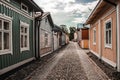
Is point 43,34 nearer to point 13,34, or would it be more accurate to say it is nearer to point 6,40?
point 13,34

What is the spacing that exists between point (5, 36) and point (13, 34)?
2.61ft

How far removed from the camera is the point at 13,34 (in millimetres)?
9383

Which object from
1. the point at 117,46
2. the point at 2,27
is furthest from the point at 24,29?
the point at 117,46

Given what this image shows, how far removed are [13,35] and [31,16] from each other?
439 centimetres

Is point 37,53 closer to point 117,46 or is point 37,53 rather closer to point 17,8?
point 17,8

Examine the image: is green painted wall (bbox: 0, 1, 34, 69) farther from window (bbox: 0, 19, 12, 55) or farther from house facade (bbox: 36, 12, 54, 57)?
house facade (bbox: 36, 12, 54, 57)

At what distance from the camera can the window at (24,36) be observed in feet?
36.5

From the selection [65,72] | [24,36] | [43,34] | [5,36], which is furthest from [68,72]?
[43,34]

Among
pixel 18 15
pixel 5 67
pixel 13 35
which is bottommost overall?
pixel 5 67

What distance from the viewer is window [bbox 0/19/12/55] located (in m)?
8.05

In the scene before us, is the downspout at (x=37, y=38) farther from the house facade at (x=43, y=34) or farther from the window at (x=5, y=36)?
the window at (x=5, y=36)

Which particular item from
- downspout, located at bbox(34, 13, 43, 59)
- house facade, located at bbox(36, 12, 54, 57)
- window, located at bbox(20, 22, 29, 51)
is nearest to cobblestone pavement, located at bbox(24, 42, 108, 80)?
window, located at bbox(20, 22, 29, 51)

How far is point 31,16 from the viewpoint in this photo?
13500 mm

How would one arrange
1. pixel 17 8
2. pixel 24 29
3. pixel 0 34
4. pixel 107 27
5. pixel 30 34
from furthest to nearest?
pixel 30 34, pixel 24 29, pixel 107 27, pixel 17 8, pixel 0 34
